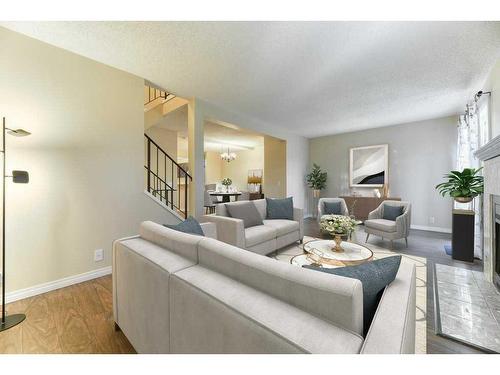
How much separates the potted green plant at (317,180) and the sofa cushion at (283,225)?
10.3ft

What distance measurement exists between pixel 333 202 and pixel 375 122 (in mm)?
2420

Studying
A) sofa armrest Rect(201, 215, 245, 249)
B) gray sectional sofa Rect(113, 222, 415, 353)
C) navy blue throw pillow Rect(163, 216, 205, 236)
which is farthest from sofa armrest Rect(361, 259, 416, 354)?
sofa armrest Rect(201, 215, 245, 249)

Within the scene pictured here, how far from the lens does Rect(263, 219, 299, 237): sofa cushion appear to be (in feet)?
10.8

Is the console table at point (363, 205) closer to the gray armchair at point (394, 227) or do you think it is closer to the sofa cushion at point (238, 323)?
the gray armchair at point (394, 227)

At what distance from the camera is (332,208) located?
4.41 meters

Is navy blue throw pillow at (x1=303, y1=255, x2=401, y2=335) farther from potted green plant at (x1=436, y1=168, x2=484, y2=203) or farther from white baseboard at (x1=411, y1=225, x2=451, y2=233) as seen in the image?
white baseboard at (x1=411, y1=225, x2=451, y2=233)

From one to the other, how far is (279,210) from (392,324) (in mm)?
3068

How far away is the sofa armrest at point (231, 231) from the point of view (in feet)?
8.93

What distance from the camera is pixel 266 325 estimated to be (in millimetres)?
701

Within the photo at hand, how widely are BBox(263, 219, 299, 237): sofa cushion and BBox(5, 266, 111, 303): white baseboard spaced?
235 centimetres
